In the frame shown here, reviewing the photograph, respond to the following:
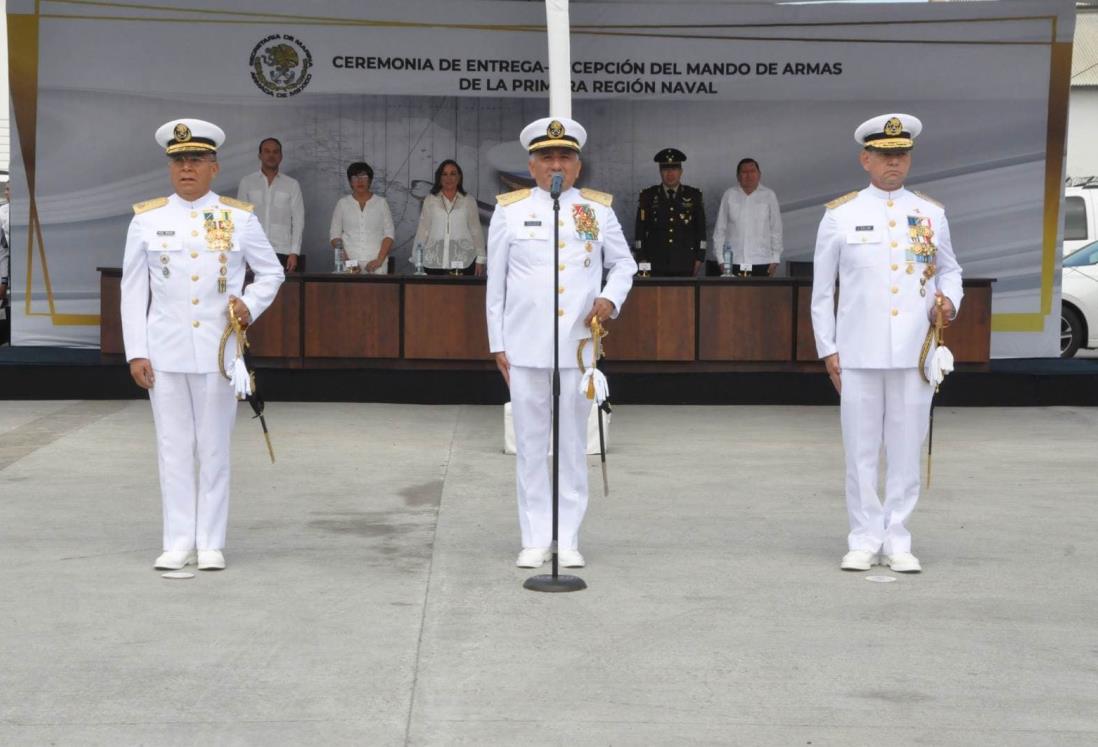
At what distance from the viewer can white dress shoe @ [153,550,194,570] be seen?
7109 millimetres

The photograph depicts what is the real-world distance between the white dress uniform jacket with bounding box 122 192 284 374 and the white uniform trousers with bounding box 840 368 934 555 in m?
2.46

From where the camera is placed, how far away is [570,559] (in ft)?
23.7

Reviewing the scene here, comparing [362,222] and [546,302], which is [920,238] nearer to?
[546,302]

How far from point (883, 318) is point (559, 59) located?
460 centimetres

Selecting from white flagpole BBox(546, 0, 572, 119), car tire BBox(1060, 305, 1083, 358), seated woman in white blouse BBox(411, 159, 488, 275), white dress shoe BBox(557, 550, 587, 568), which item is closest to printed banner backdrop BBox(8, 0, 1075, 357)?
car tire BBox(1060, 305, 1083, 358)

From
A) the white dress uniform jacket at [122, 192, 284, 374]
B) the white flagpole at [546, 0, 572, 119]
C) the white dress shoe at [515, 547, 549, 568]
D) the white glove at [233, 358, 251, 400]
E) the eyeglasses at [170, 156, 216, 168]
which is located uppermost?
the white flagpole at [546, 0, 572, 119]

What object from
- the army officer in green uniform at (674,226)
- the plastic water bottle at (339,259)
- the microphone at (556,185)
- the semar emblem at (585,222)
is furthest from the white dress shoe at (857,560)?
the army officer in green uniform at (674,226)

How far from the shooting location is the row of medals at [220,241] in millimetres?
7051

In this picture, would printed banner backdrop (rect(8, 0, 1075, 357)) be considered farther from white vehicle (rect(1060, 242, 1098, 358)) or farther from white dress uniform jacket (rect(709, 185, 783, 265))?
white vehicle (rect(1060, 242, 1098, 358))

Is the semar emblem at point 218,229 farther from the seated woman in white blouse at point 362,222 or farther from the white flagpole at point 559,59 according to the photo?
the seated woman in white blouse at point 362,222

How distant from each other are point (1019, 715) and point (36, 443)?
24.8 feet

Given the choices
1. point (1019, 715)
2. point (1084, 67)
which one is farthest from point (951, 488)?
point (1084, 67)

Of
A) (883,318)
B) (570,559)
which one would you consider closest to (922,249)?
(883,318)

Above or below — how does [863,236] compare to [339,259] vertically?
above
